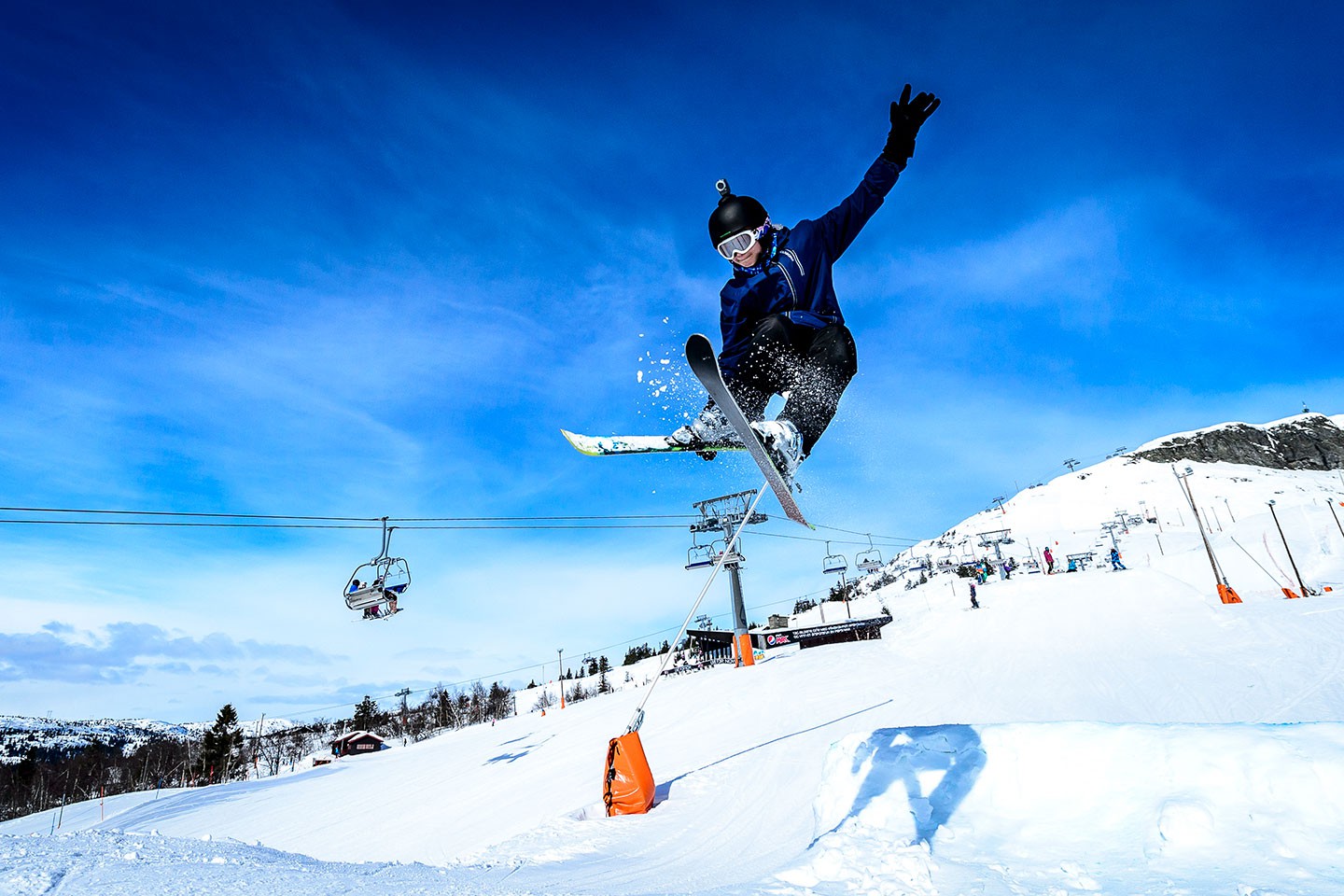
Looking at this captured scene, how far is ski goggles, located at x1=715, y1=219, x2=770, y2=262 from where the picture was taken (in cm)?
468

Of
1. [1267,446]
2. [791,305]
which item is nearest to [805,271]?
[791,305]

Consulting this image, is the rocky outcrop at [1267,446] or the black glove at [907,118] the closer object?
the black glove at [907,118]

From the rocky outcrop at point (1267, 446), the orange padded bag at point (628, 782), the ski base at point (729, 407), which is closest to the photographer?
→ the ski base at point (729, 407)

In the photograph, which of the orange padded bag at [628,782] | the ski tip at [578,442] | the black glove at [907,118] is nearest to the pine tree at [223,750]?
the orange padded bag at [628,782]

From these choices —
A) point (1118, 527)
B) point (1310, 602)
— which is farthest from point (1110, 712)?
point (1118, 527)

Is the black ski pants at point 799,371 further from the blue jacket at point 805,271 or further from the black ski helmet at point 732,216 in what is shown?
the black ski helmet at point 732,216

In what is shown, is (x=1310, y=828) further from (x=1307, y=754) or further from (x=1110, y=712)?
(x=1110, y=712)

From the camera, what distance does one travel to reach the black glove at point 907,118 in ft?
15.3

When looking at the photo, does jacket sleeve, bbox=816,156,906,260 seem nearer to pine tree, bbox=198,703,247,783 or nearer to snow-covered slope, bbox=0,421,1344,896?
snow-covered slope, bbox=0,421,1344,896

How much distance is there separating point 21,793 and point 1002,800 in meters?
112

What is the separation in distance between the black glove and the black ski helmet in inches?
45.7

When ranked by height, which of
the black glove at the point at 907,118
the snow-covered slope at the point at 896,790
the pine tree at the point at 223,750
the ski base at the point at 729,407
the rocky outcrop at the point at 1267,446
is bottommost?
the pine tree at the point at 223,750

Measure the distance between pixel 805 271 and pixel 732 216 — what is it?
0.71m

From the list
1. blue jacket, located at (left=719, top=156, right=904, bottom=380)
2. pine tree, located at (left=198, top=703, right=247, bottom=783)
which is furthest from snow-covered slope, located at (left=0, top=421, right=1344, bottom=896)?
pine tree, located at (left=198, top=703, right=247, bottom=783)
